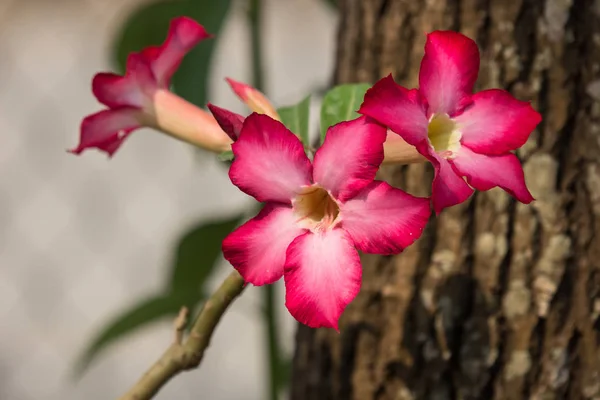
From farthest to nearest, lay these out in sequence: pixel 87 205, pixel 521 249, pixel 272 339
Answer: pixel 87 205, pixel 272 339, pixel 521 249

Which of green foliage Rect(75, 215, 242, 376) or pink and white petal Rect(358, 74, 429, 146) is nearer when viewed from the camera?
pink and white petal Rect(358, 74, 429, 146)

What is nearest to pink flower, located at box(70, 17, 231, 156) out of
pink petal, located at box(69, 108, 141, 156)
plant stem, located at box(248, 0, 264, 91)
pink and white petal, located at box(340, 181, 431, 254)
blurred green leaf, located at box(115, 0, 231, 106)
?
pink petal, located at box(69, 108, 141, 156)

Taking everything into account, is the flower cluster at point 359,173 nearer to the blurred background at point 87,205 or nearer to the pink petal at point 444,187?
the pink petal at point 444,187

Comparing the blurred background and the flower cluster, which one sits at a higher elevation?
the flower cluster

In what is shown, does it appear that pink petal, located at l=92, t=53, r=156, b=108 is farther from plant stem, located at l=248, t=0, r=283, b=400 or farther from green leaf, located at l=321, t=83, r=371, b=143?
plant stem, located at l=248, t=0, r=283, b=400

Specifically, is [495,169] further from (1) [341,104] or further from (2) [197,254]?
(2) [197,254]

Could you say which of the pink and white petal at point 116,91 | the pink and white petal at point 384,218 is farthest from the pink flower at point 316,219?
the pink and white petal at point 116,91

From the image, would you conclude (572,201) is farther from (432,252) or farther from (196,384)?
(196,384)

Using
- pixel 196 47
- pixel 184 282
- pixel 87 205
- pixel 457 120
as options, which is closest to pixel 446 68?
pixel 457 120
